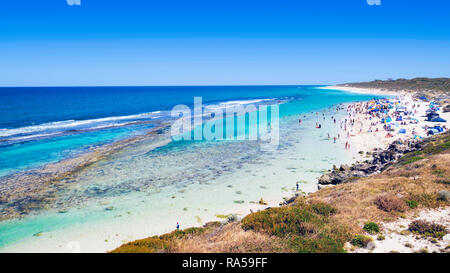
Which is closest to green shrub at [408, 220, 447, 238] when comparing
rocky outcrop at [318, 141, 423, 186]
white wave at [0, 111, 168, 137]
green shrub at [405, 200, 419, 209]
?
green shrub at [405, 200, 419, 209]

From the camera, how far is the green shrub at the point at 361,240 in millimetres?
9727

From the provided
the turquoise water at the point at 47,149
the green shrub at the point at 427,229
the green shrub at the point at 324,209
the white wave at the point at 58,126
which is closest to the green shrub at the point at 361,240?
the green shrub at the point at 427,229

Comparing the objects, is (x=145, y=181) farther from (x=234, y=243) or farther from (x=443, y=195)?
(x=443, y=195)

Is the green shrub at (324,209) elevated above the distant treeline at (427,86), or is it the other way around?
the distant treeline at (427,86)

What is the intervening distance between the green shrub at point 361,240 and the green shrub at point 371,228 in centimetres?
83

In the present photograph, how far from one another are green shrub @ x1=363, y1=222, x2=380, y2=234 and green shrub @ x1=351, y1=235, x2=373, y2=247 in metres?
0.83

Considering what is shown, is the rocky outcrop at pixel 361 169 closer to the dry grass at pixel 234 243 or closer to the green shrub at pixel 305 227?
the green shrub at pixel 305 227

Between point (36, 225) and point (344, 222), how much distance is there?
18.8 metres

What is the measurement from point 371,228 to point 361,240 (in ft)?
4.44

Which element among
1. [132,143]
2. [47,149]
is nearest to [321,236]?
[132,143]

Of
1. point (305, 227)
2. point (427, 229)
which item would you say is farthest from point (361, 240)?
point (427, 229)

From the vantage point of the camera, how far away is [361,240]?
9844 millimetres
